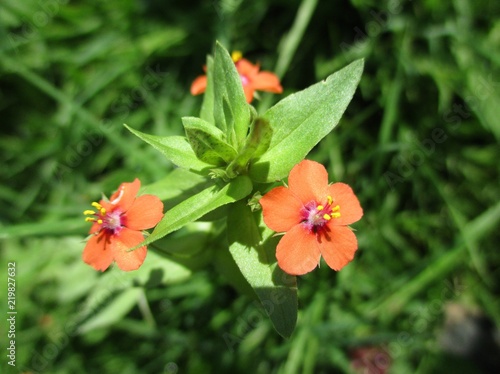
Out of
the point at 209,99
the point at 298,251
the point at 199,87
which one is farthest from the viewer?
the point at 199,87

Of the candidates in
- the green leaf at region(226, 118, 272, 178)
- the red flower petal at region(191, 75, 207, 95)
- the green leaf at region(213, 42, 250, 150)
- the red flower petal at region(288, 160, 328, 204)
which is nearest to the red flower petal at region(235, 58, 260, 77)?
the red flower petal at region(191, 75, 207, 95)

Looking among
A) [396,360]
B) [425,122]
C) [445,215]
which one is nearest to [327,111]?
[425,122]

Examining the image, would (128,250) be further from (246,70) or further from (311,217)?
(246,70)

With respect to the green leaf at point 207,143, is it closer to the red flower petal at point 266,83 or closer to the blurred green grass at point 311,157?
the red flower petal at point 266,83

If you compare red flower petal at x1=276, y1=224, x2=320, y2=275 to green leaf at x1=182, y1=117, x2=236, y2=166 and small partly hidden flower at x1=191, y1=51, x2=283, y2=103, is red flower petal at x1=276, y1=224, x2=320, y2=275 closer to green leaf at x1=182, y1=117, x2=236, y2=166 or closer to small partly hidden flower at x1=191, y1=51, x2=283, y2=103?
green leaf at x1=182, y1=117, x2=236, y2=166

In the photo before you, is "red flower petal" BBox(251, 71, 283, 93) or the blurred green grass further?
the blurred green grass

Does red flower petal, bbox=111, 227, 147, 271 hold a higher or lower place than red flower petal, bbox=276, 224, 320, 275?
higher

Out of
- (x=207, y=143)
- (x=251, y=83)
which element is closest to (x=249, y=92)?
(x=251, y=83)
